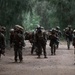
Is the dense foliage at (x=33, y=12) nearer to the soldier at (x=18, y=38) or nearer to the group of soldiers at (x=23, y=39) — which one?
the group of soldiers at (x=23, y=39)

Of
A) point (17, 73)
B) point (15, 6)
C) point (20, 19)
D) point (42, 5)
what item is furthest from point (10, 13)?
point (42, 5)

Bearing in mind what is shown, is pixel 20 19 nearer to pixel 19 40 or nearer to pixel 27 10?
pixel 27 10

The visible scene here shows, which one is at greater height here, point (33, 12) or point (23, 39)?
point (33, 12)

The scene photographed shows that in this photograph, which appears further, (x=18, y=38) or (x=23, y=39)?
(x=23, y=39)

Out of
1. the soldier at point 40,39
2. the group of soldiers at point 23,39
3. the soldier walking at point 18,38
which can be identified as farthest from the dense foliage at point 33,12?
the soldier walking at point 18,38

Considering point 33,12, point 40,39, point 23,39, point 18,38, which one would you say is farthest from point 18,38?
point 33,12

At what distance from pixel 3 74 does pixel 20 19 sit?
60.1 ft

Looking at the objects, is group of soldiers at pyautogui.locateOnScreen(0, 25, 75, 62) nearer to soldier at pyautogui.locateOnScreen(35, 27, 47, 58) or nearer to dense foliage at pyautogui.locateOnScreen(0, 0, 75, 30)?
soldier at pyautogui.locateOnScreen(35, 27, 47, 58)

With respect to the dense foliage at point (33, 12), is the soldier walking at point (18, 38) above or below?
below

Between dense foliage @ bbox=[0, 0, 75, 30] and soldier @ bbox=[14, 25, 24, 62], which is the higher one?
dense foliage @ bbox=[0, 0, 75, 30]

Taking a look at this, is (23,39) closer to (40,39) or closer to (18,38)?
(18,38)

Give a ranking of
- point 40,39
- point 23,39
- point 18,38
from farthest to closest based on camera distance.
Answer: point 40,39 → point 23,39 → point 18,38

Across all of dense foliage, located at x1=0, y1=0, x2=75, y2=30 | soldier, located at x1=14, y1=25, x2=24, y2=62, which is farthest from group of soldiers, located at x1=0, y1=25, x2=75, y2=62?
dense foliage, located at x1=0, y1=0, x2=75, y2=30

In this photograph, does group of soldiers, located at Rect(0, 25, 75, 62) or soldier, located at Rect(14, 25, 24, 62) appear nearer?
soldier, located at Rect(14, 25, 24, 62)
